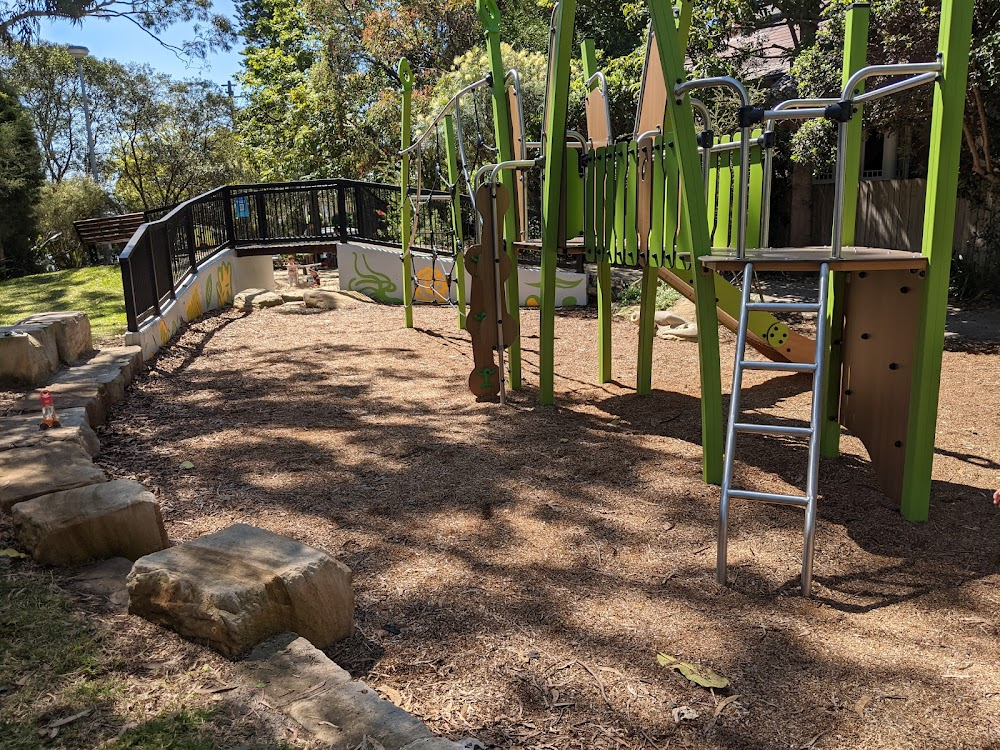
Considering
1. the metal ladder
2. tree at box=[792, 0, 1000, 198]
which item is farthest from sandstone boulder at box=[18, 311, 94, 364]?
tree at box=[792, 0, 1000, 198]

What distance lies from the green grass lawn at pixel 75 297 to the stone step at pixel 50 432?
11.2 feet

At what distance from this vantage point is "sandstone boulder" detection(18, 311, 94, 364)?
21.7ft

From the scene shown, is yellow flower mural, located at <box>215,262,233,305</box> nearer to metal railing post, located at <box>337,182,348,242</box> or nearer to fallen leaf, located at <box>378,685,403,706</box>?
metal railing post, located at <box>337,182,348,242</box>

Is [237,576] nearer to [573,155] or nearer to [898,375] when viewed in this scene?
[898,375]

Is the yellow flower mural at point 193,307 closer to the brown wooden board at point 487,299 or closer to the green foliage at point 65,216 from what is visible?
the brown wooden board at point 487,299

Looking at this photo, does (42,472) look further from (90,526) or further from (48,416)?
(48,416)

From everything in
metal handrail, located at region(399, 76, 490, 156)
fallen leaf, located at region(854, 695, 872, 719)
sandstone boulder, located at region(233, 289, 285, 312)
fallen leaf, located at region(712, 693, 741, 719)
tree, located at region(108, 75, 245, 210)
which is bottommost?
fallen leaf, located at region(854, 695, 872, 719)

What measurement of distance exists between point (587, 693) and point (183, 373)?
20.0ft

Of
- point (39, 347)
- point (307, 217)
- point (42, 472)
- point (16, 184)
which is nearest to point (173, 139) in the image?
point (16, 184)

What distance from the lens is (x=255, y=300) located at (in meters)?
11.9

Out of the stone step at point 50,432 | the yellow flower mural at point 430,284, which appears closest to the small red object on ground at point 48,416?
the stone step at point 50,432

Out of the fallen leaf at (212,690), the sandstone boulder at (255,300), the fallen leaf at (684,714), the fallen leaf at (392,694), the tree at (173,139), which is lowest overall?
the fallen leaf at (684,714)

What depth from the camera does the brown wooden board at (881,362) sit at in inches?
158

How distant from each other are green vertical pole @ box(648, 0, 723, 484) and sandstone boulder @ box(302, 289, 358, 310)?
8.53m
